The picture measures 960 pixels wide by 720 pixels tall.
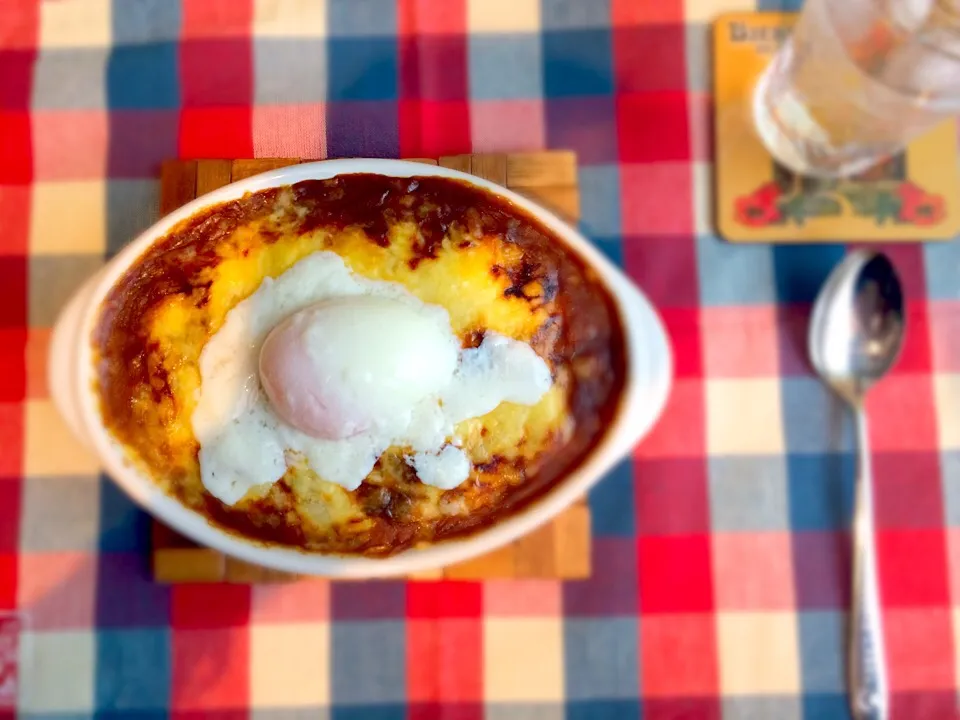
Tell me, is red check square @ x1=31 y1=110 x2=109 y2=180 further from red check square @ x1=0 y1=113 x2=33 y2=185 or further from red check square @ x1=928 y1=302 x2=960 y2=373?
red check square @ x1=928 y1=302 x2=960 y2=373

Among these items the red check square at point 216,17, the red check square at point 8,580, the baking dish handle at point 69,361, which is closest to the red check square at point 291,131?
the red check square at point 216,17

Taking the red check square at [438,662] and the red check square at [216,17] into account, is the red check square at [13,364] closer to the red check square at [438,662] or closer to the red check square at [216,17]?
the red check square at [216,17]

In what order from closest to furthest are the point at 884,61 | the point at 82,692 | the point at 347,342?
the point at 347,342 → the point at 884,61 → the point at 82,692

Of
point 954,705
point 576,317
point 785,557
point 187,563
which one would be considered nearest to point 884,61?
point 576,317

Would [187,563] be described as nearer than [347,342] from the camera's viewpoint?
No

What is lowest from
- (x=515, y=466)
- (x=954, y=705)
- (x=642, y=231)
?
(x=954, y=705)

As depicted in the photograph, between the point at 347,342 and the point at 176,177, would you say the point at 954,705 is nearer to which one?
the point at 347,342

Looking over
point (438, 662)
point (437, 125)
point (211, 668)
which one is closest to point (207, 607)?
point (211, 668)
